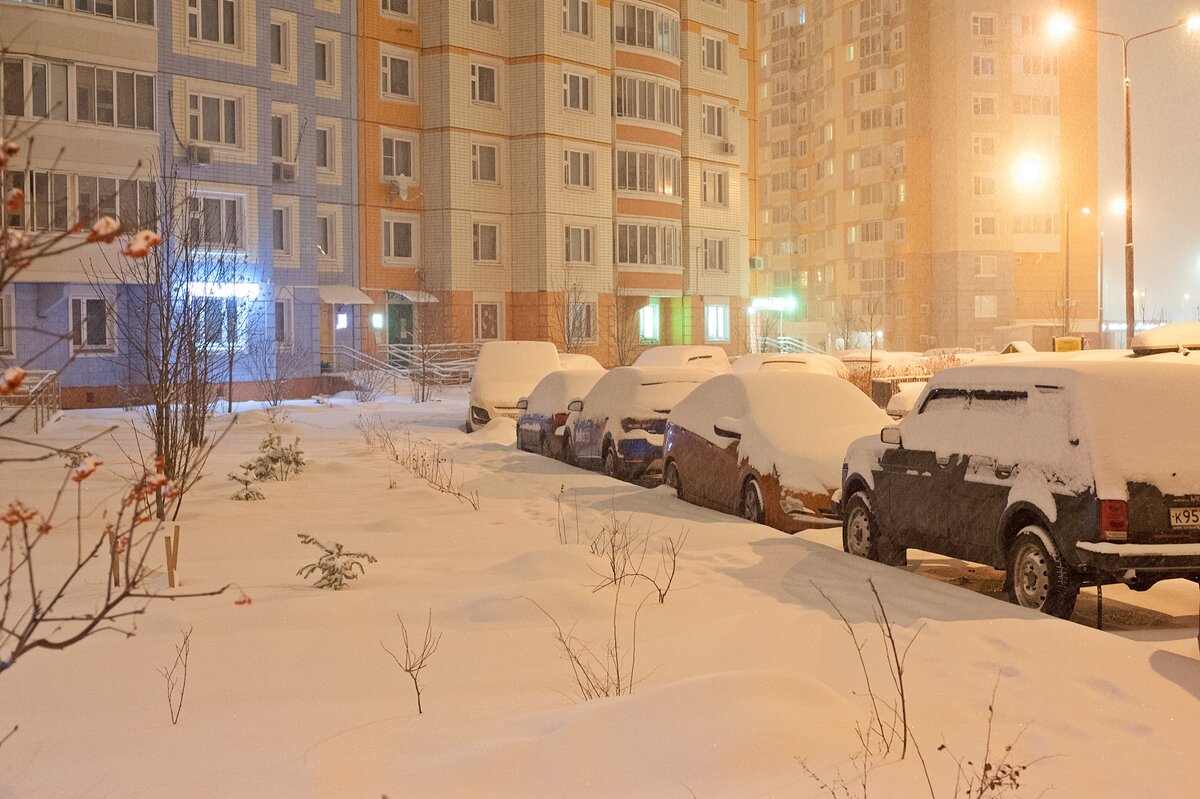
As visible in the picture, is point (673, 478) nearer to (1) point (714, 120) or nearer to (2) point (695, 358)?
(2) point (695, 358)

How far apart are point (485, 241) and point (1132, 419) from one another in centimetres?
4083

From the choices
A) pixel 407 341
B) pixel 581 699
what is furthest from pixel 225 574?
pixel 407 341

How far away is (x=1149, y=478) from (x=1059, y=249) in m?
73.0

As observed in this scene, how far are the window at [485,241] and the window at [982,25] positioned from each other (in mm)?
40513

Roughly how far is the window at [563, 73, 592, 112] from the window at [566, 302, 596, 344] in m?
8.11

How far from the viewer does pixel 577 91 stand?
49188 millimetres

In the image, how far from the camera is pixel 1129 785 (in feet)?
16.6

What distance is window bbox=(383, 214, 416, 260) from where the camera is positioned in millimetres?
45938

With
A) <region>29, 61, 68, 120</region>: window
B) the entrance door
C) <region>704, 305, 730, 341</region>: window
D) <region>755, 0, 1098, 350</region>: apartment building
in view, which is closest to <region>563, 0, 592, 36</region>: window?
the entrance door

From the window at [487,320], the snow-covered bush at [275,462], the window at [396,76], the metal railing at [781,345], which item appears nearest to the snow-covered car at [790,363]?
the snow-covered bush at [275,462]

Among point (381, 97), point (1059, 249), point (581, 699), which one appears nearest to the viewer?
point (581, 699)

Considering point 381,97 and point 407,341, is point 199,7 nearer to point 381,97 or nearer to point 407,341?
point 381,97

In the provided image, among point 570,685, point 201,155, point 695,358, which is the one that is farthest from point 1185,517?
point 201,155

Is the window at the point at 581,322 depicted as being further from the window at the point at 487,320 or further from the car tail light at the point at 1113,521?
the car tail light at the point at 1113,521
